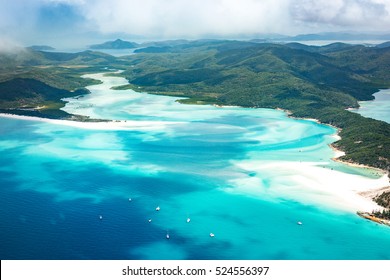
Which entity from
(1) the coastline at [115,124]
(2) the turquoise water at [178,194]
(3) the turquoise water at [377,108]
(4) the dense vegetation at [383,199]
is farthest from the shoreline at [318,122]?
(3) the turquoise water at [377,108]

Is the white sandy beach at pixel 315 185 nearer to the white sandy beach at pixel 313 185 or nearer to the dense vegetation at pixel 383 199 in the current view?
the white sandy beach at pixel 313 185

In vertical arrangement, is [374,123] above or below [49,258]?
above

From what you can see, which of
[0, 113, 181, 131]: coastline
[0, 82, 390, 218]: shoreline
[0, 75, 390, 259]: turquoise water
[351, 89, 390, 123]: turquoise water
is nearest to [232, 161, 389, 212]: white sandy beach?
[0, 82, 390, 218]: shoreline

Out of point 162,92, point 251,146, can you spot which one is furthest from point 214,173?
point 162,92

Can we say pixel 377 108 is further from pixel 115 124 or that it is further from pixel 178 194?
pixel 178 194

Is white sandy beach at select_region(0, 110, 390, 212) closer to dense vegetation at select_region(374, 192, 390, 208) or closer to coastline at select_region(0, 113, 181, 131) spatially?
dense vegetation at select_region(374, 192, 390, 208)

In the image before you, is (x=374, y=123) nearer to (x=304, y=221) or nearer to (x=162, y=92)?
(x=304, y=221)
